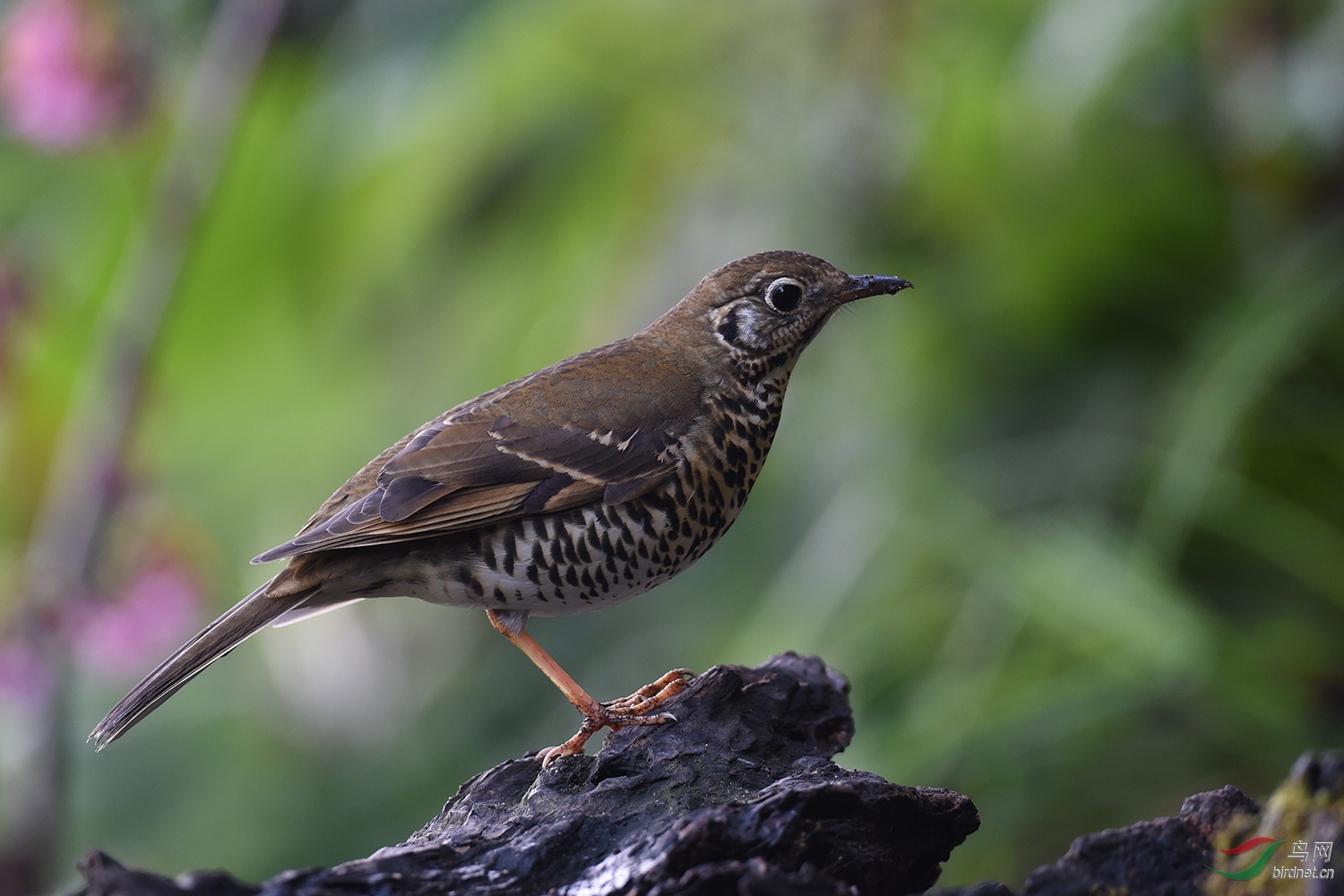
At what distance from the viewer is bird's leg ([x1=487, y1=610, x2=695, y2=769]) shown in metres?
2.95

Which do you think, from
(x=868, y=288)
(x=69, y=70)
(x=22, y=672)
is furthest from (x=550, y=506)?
(x=69, y=70)

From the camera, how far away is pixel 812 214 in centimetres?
623

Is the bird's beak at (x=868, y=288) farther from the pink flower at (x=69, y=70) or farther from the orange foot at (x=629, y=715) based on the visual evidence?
the pink flower at (x=69, y=70)

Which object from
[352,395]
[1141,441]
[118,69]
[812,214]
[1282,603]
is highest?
[118,69]

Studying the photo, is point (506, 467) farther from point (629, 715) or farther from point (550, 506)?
point (629, 715)

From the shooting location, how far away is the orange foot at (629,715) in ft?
9.55

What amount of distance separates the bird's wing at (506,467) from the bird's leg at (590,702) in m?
0.36

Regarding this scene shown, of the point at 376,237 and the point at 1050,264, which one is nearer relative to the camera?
the point at 1050,264

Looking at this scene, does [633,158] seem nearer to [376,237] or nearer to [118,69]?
[376,237]

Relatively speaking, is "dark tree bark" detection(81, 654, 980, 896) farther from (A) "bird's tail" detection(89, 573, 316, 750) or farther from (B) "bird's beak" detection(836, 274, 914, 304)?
(B) "bird's beak" detection(836, 274, 914, 304)

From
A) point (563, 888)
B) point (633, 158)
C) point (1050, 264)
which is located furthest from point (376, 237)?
point (563, 888)

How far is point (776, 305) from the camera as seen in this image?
3574mm

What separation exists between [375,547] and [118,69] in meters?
2.46

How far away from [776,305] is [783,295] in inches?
1.3
